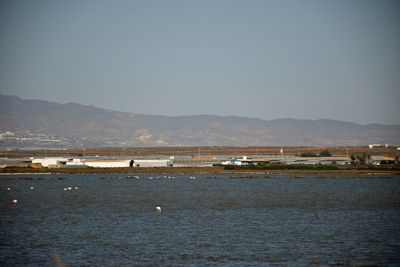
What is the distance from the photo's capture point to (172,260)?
2816 centimetres

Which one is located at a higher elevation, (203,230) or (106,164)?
(106,164)

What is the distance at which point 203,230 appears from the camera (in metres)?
37.7

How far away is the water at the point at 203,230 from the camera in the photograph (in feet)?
94.1

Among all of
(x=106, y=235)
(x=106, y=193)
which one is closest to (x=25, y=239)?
(x=106, y=235)

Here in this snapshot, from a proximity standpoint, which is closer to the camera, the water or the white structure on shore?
the water

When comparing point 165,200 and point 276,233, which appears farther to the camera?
point 165,200

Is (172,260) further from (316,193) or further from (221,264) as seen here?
(316,193)

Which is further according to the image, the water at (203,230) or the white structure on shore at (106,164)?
→ the white structure on shore at (106,164)

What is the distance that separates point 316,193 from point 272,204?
15170 millimetres

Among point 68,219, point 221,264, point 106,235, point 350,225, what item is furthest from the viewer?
point 68,219

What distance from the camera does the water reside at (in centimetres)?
2869

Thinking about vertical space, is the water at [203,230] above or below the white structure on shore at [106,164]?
below

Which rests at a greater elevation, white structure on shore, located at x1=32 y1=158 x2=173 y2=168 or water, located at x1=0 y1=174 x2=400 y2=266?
white structure on shore, located at x1=32 y1=158 x2=173 y2=168

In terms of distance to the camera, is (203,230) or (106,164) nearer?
(203,230)
